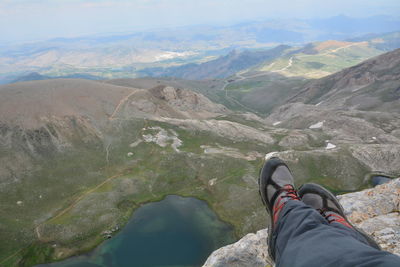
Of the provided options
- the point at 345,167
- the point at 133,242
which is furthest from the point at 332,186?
the point at 133,242

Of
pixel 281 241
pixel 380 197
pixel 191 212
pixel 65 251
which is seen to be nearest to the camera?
pixel 281 241

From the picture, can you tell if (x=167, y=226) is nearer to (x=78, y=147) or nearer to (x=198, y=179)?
(x=198, y=179)

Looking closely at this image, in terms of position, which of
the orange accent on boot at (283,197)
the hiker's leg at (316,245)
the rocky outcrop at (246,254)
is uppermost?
the hiker's leg at (316,245)

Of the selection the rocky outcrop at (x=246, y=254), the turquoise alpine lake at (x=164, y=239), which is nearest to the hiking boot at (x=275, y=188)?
the rocky outcrop at (x=246, y=254)

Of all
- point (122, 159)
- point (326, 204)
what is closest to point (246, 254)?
point (326, 204)

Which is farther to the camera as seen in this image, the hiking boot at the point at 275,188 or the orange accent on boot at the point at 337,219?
the hiking boot at the point at 275,188

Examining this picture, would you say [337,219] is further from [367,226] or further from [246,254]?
[246,254]

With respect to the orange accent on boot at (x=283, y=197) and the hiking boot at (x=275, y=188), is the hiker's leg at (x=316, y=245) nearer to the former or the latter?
the orange accent on boot at (x=283, y=197)
